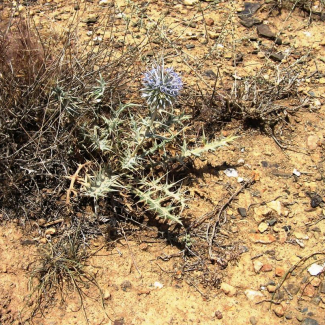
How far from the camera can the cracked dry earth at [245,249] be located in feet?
8.62

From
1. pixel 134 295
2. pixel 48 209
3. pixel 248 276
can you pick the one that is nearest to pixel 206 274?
pixel 248 276

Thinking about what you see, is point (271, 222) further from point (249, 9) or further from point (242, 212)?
point (249, 9)

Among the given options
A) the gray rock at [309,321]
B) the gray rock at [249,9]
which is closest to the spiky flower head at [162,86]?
the gray rock at [309,321]

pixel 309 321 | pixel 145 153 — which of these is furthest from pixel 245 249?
pixel 145 153

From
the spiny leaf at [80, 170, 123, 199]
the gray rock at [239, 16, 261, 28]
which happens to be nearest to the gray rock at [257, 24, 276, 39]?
the gray rock at [239, 16, 261, 28]

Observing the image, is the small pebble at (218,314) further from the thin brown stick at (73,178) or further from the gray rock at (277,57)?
the gray rock at (277,57)

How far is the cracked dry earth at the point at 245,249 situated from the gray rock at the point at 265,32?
7.5 inches

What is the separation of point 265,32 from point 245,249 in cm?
232

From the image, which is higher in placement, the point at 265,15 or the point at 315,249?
the point at 265,15

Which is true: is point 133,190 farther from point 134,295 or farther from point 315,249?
point 315,249

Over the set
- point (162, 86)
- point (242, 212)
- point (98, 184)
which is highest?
point (162, 86)

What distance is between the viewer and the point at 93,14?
14.0 ft

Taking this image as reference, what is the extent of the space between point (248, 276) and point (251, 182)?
0.73 meters

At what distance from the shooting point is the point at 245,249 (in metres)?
2.89
